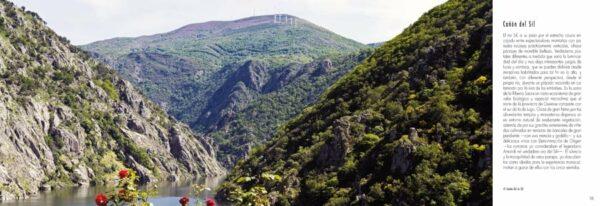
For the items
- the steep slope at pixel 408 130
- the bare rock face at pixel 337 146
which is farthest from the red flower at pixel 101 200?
the bare rock face at pixel 337 146

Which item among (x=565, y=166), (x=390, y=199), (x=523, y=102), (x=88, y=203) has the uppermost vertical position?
(x=523, y=102)

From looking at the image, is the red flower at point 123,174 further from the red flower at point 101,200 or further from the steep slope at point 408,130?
the steep slope at point 408,130

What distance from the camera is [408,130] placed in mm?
101062

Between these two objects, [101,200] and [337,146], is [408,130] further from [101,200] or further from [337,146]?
[101,200]

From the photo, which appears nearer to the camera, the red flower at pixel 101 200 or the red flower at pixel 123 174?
the red flower at pixel 101 200

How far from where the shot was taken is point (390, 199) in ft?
299

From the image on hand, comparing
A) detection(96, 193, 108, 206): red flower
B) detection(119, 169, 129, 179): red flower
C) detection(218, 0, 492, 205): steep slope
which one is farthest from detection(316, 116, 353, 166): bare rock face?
detection(96, 193, 108, 206): red flower

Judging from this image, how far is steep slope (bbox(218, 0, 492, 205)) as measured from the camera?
88.9 metres

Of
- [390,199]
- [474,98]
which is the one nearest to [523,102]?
[390,199]

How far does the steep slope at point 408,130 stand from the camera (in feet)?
292

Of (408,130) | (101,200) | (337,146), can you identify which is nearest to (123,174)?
(101,200)

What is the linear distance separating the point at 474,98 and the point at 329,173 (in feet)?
76.6

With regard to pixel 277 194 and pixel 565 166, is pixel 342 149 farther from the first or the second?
pixel 565 166

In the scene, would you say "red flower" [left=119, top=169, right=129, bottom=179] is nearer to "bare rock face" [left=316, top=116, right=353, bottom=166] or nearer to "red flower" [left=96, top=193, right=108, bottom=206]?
"red flower" [left=96, top=193, right=108, bottom=206]
